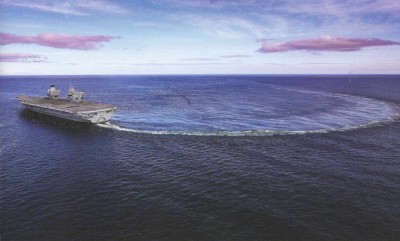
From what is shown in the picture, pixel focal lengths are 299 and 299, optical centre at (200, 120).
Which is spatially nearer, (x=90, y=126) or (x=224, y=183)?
(x=224, y=183)

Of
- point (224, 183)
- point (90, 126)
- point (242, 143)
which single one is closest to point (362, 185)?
point (224, 183)

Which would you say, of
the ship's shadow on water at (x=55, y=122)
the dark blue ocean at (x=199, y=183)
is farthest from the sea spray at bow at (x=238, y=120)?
the ship's shadow on water at (x=55, y=122)

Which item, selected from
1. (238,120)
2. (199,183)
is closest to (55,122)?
(238,120)

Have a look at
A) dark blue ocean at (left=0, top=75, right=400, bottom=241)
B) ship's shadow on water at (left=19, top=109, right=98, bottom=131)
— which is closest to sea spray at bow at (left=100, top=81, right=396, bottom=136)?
dark blue ocean at (left=0, top=75, right=400, bottom=241)

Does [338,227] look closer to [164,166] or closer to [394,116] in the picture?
[164,166]

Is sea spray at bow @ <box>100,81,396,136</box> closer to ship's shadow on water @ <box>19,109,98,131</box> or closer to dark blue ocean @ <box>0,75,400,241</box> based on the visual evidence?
dark blue ocean @ <box>0,75,400,241</box>
